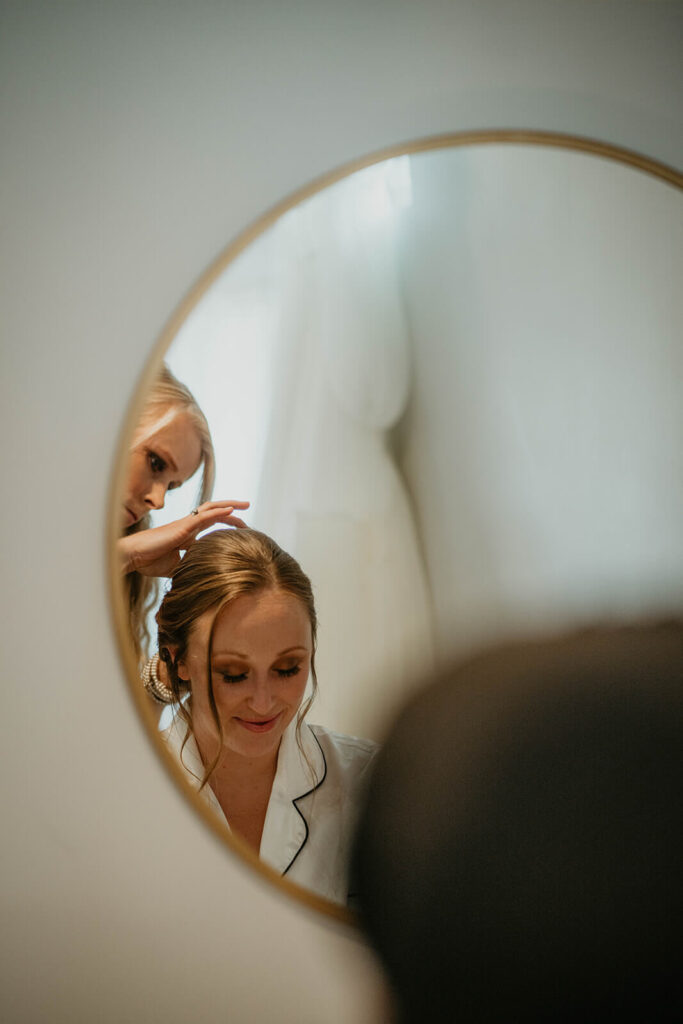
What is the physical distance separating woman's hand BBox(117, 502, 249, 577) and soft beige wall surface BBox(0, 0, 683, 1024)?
10 centimetres

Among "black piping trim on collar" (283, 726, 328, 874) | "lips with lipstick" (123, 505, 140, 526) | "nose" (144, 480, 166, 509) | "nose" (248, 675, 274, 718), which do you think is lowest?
"black piping trim on collar" (283, 726, 328, 874)

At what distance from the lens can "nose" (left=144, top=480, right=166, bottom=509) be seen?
3.71ft

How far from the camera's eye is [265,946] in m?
1.14

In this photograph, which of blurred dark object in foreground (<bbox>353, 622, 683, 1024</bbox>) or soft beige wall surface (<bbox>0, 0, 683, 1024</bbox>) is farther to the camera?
soft beige wall surface (<bbox>0, 0, 683, 1024</bbox>)

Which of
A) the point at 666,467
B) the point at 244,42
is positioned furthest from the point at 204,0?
the point at 666,467

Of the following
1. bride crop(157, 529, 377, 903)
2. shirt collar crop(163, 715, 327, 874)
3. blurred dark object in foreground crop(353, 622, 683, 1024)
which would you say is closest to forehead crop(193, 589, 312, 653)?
bride crop(157, 529, 377, 903)

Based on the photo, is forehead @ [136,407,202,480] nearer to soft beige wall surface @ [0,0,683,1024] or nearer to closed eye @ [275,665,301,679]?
soft beige wall surface @ [0,0,683,1024]

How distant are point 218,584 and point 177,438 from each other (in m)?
0.20

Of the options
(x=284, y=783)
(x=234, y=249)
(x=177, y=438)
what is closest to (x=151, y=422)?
(x=177, y=438)

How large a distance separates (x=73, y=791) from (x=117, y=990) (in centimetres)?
27

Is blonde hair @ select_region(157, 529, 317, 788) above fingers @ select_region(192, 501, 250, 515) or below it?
below

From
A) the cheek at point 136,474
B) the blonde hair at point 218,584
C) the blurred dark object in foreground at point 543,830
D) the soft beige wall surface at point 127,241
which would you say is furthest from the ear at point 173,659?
the blurred dark object in foreground at point 543,830

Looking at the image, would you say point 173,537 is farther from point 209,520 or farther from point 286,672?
point 286,672

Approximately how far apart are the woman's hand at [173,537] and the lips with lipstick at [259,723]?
0.70ft
